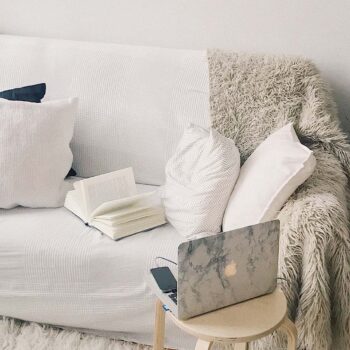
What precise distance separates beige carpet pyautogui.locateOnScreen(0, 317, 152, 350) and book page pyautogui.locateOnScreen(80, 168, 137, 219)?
0.41m

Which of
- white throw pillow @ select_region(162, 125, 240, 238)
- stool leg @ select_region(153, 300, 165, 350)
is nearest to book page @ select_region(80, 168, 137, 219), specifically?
white throw pillow @ select_region(162, 125, 240, 238)

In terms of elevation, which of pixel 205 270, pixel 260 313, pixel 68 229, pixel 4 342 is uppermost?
pixel 205 270

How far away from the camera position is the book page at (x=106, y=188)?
199 centimetres

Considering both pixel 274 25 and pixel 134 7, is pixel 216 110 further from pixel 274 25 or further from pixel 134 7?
pixel 134 7

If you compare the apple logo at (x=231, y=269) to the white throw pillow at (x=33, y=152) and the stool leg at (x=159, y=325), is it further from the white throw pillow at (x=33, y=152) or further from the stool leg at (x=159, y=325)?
the white throw pillow at (x=33, y=152)

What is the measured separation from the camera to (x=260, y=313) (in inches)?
55.3

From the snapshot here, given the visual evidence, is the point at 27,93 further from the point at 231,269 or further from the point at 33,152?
the point at 231,269

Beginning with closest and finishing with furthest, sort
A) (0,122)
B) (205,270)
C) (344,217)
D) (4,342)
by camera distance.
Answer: (205,270), (344,217), (4,342), (0,122)

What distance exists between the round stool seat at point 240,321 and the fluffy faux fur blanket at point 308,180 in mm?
133

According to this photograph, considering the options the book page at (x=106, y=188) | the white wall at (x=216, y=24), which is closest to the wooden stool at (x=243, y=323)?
the book page at (x=106, y=188)

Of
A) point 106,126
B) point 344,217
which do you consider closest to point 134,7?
point 106,126

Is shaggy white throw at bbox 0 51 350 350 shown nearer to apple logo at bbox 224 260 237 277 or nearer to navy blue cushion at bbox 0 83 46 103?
apple logo at bbox 224 260 237 277

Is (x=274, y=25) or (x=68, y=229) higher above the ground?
(x=274, y=25)

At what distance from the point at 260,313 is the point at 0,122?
1.18 m
